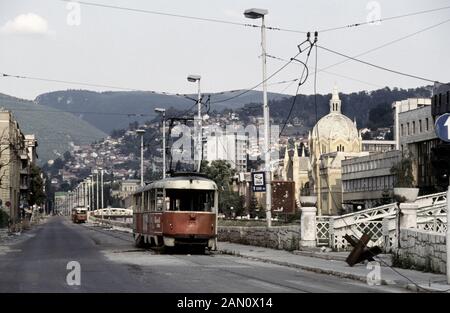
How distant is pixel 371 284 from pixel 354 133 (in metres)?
A: 157

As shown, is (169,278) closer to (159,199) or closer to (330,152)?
(159,199)

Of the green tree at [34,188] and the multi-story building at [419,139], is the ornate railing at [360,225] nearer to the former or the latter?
the multi-story building at [419,139]

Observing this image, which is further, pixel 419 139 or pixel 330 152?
pixel 330 152

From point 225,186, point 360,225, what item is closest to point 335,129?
point 225,186

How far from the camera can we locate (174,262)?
25.8m

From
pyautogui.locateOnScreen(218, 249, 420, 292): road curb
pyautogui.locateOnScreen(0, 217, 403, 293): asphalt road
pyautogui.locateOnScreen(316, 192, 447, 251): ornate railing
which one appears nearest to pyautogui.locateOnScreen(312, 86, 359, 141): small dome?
pyautogui.locateOnScreen(316, 192, 447, 251): ornate railing

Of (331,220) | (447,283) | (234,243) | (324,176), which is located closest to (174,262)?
(331,220)

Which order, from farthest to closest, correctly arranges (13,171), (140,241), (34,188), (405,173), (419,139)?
1. (34,188)
2. (13,171)
3. (419,139)
4. (405,173)
5. (140,241)

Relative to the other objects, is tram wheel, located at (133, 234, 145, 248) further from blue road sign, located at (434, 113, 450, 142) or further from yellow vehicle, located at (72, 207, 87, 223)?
yellow vehicle, located at (72, 207, 87, 223)

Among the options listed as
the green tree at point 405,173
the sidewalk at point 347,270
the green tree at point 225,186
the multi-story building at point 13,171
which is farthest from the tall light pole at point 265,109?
the green tree at point 225,186

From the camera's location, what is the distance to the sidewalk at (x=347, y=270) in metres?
17.5

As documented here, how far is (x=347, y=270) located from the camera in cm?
2158

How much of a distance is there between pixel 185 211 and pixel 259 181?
187 inches

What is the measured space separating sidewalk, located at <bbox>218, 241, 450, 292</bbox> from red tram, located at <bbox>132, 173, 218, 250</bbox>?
1.55 m
